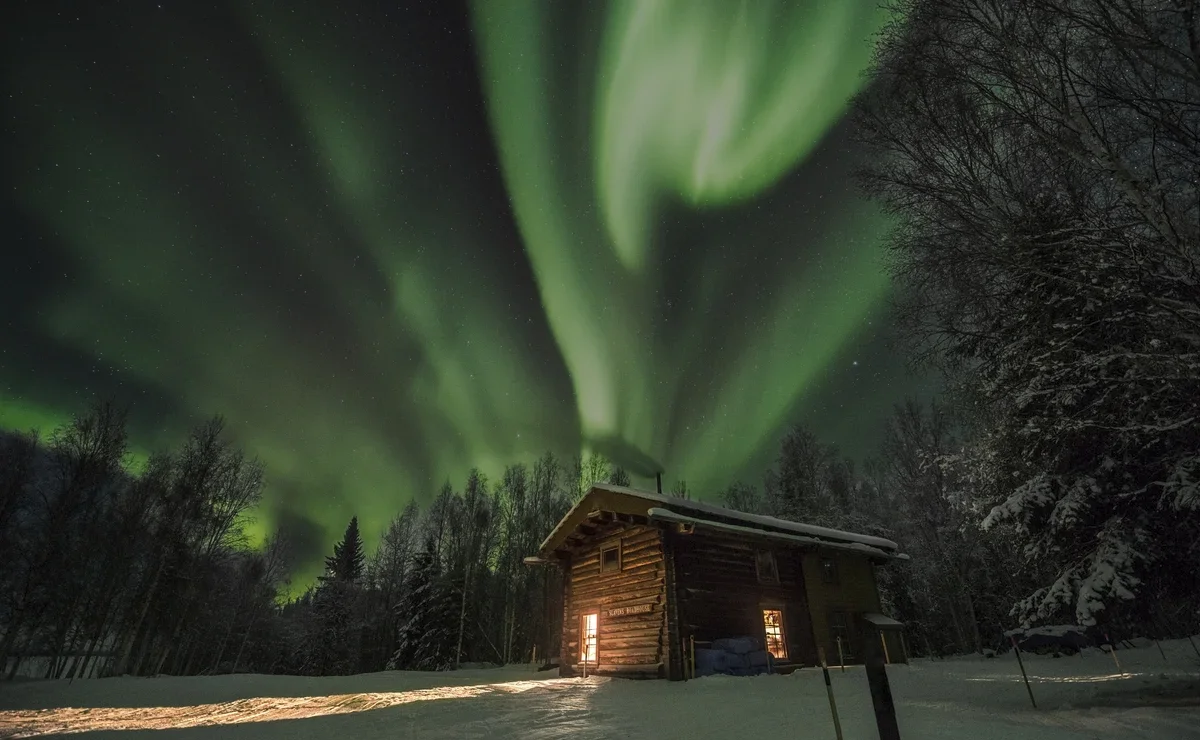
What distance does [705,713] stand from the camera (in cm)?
971

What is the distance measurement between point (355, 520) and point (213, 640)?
16548mm

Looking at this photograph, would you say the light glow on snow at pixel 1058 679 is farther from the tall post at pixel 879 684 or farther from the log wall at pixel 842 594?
the tall post at pixel 879 684

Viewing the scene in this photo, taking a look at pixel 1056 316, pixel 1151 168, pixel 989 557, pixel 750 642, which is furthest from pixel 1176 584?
pixel 989 557

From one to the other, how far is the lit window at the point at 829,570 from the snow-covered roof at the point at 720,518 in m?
0.84

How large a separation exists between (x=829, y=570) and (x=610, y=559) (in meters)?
8.91

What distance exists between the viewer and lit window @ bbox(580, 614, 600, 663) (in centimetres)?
1908

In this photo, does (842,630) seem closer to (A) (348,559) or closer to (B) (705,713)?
(B) (705,713)

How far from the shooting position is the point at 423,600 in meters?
37.4

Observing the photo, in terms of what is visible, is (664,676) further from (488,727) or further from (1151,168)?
(1151,168)

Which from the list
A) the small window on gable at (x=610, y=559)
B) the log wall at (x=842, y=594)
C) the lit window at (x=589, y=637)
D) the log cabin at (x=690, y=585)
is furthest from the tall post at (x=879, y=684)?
the log wall at (x=842, y=594)

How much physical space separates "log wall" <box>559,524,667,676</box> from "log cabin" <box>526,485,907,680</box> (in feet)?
0.11

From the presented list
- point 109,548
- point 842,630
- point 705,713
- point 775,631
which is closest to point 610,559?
point 775,631

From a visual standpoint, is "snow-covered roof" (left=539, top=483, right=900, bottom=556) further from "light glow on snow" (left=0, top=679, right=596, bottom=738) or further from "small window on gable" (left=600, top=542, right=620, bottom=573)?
"light glow on snow" (left=0, top=679, right=596, bottom=738)

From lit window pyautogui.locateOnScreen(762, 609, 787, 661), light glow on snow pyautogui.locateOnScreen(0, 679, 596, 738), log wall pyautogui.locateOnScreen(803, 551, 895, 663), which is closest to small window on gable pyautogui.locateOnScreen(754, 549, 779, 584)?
lit window pyautogui.locateOnScreen(762, 609, 787, 661)
